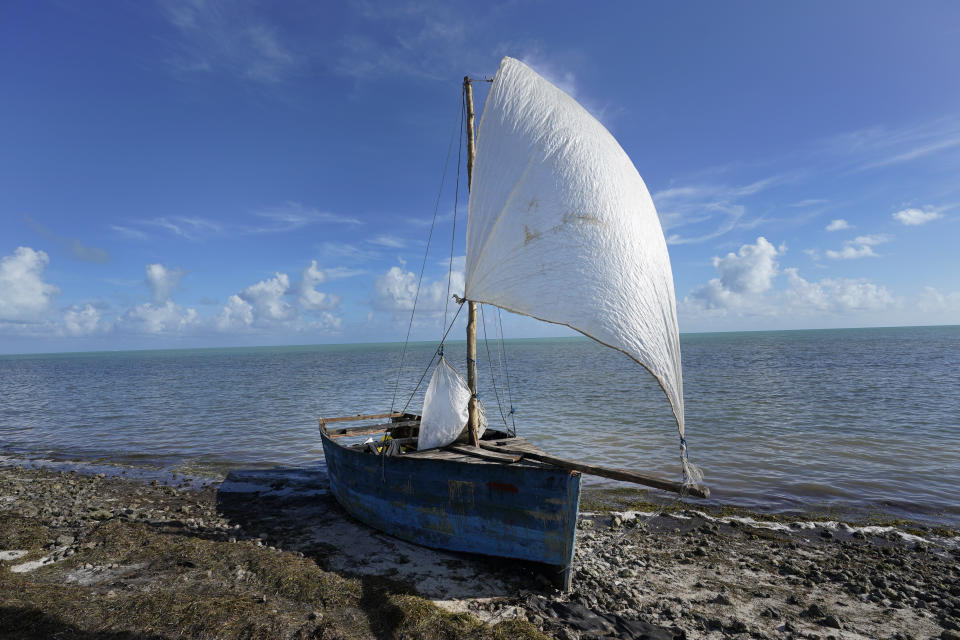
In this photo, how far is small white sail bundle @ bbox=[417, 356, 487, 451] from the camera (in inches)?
387

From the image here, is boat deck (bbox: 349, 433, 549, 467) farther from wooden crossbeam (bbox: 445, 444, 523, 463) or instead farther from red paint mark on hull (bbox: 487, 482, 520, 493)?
red paint mark on hull (bbox: 487, 482, 520, 493)

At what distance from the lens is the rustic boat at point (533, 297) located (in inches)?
291

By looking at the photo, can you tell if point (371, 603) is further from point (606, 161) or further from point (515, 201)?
point (606, 161)

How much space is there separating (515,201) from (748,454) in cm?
1435

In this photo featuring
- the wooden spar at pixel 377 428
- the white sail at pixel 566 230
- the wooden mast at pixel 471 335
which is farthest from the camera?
the wooden spar at pixel 377 428

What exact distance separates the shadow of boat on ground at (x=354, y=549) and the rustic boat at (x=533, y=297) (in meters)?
0.34

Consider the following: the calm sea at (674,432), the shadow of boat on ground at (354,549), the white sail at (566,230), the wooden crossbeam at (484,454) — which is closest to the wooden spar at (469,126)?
the white sail at (566,230)

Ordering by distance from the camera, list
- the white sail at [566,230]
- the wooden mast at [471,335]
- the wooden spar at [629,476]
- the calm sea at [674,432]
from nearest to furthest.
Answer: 1. the wooden spar at [629,476]
2. the white sail at [566,230]
3. the wooden mast at [471,335]
4. the calm sea at [674,432]

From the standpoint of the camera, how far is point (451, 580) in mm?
7977

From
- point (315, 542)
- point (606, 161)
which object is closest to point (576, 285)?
point (606, 161)

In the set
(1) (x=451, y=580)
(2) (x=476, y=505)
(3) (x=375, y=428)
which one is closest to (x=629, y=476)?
(2) (x=476, y=505)

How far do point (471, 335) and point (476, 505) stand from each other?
341cm

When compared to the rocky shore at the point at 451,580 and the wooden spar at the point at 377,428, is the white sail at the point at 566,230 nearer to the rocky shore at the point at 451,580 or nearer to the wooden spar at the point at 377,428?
the rocky shore at the point at 451,580

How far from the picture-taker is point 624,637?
6.42 m
